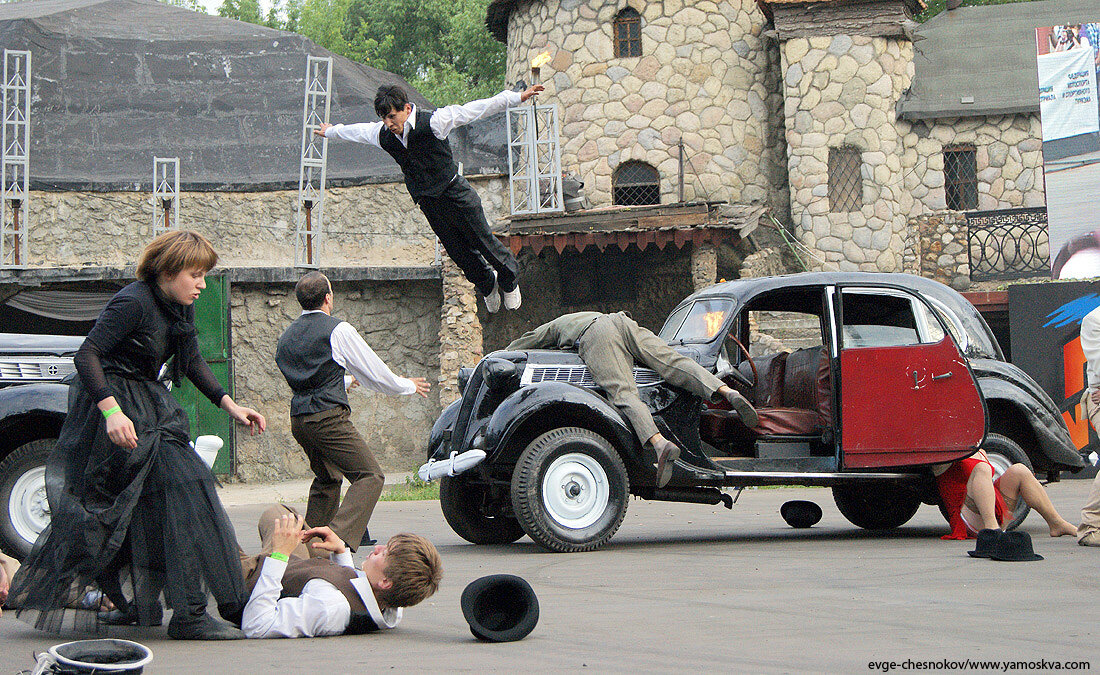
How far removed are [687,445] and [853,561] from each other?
175 centimetres

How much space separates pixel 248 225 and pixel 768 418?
14608 millimetres

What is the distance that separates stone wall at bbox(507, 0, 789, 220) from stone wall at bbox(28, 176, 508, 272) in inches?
122

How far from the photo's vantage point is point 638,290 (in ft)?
79.8

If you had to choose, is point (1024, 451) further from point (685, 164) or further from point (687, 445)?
point (685, 164)

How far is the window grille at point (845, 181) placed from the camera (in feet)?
77.6

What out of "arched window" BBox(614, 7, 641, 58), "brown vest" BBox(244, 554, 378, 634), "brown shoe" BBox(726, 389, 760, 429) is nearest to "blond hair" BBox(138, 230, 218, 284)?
"brown vest" BBox(244, 554, 378, 634)

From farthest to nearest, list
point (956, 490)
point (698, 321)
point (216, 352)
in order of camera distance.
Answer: point (216, 352) < point (698, 321) < point (956, 490)

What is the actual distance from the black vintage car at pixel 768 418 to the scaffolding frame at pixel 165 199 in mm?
12136

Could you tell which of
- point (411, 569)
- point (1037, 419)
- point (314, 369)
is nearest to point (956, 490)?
point (1037, 419)

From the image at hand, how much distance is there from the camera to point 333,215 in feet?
72.5

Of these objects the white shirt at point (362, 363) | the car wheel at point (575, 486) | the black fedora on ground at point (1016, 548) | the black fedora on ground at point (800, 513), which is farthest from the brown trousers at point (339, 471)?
the black fedora on ground at point (800, 513)

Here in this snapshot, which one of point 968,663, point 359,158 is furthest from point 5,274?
point 968,663

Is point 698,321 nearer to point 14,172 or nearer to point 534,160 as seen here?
point 534,160

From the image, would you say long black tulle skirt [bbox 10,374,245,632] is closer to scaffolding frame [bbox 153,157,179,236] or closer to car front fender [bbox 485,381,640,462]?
car front fender [bbox 485,381,640,462]
